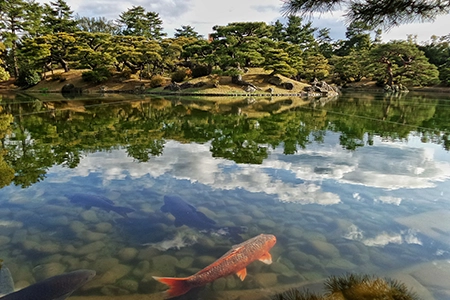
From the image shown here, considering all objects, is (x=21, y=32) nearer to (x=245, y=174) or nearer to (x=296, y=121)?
(x=296, y=121)

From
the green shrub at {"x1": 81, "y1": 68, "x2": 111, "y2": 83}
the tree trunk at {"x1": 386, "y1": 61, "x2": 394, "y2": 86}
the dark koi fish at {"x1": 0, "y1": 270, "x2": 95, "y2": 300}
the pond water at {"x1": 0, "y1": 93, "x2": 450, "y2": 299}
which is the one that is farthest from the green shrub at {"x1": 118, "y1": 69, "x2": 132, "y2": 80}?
the dark koi fish at {"x1": 0, "y1": 270, "x2": 95, "y2": 300}

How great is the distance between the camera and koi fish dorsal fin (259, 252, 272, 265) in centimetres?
292

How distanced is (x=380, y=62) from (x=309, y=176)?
37.8 meters

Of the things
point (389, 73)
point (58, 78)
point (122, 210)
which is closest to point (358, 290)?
point (122, 210)

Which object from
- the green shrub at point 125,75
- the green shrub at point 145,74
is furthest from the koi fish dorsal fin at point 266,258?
the green shrub at point 125,75

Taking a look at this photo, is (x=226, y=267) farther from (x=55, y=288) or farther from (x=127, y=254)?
(x=55, y=288)

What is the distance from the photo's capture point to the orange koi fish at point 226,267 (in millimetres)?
2518

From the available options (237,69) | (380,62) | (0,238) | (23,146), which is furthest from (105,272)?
(380,62)

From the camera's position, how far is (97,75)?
32.5 m

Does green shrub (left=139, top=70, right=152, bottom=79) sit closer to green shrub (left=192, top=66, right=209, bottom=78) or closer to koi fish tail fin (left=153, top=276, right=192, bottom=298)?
green shrub (left=192, top=66, right=209, bottom=78)

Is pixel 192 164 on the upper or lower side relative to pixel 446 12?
lower

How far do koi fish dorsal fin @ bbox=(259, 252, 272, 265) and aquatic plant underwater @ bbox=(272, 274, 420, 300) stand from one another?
15.4 inches

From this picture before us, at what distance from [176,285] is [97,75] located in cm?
3418

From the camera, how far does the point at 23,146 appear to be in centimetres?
753
